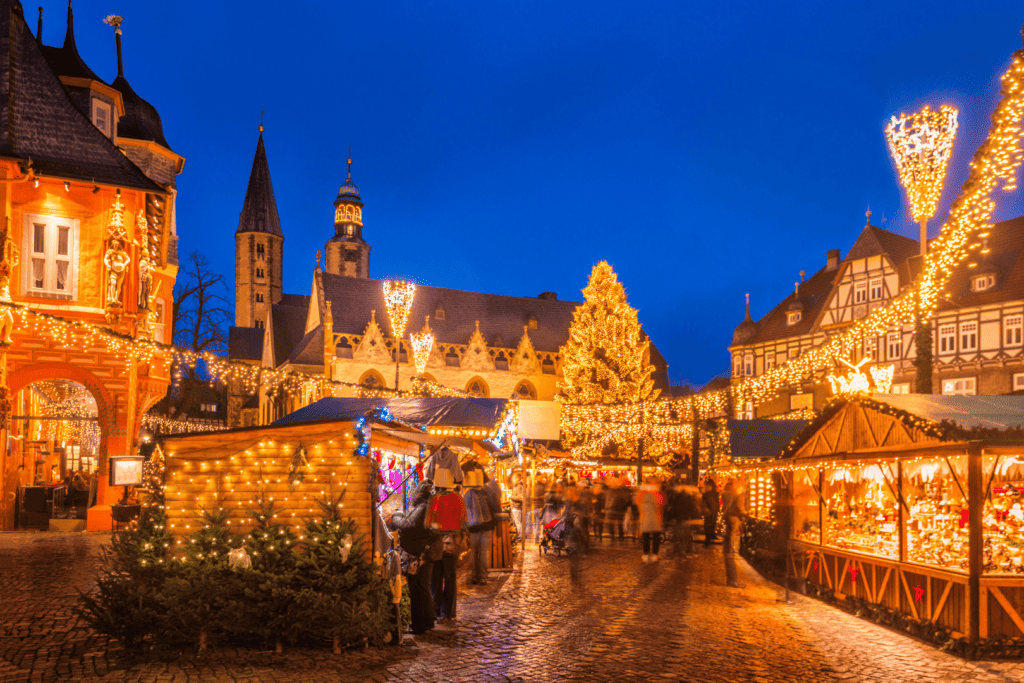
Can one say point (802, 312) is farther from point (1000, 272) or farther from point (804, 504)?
point (804, 504)

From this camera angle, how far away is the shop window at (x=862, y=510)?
1072cm

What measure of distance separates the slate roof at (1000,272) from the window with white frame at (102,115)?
31158mm

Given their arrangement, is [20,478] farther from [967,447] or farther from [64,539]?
[967,447]

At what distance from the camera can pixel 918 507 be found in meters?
10.3

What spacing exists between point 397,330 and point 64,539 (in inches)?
675

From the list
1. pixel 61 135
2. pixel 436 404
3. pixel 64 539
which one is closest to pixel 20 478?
pixel 64 539

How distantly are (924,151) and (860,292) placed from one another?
95.0ft

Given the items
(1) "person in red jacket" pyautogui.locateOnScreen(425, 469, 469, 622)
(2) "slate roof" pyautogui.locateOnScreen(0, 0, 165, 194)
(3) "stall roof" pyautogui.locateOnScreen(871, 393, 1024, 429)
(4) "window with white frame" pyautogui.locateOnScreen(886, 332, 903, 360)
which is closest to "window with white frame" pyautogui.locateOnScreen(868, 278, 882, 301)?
(4) "window with white frame" pyautogui.locateOnScreen(886, 332, 903, 360)

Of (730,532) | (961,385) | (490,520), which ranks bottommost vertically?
(730,532)

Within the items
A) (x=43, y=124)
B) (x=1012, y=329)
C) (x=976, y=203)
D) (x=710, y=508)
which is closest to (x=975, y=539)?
(x=976, y=203)

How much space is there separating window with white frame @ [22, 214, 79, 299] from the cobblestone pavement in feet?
31.4

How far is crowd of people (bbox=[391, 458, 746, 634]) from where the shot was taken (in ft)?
30.0

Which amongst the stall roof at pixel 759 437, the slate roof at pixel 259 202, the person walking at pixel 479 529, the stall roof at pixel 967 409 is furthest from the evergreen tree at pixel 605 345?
the slate roof at pixel 259 202

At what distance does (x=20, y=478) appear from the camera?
787 inches
